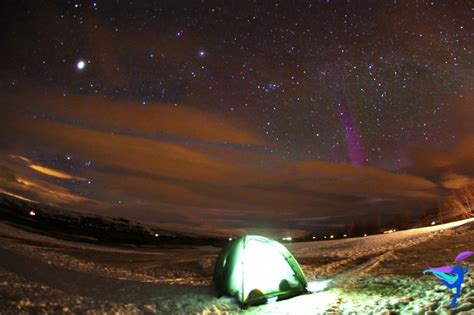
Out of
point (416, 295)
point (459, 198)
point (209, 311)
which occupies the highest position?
point (459, 198)

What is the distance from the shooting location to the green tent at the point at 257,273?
11211mm

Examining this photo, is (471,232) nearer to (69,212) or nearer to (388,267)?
(388,267)

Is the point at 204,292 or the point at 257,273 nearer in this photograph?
the point at 257,273

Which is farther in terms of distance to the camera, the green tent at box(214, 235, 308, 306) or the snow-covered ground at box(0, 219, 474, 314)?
the green tent at box(214, 235, 308, 306)

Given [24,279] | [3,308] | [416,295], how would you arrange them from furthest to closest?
[24,279], [416,295], [3,308]

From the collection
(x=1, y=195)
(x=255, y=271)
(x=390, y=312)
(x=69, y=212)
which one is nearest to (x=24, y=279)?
(x=255, y=271)

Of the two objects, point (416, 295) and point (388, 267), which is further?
point (388, 267)

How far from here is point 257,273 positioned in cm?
1166

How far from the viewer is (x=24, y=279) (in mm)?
10805

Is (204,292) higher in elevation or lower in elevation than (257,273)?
lower

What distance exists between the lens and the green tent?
11211mm

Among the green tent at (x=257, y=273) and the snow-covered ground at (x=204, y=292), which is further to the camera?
the green tent at (x=257, y=273)

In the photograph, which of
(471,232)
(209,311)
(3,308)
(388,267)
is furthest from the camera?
(471,232)

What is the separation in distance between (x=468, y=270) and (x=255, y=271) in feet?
20.2
